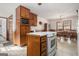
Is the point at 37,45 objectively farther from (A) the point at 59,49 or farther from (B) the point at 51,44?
(A) the point at 59,49

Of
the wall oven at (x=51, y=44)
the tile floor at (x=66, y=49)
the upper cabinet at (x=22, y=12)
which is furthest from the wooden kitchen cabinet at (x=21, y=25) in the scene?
the tile floor at (x=66, y=49)

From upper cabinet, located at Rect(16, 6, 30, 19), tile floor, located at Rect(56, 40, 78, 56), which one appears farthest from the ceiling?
tile floor, located at Rect(56, 40, 78, 56)

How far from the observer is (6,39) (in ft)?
4.70

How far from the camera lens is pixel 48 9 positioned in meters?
1.46

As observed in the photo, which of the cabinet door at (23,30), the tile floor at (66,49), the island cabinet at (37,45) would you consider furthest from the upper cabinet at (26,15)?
the tile floor at (66,49)

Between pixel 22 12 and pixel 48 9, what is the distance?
16.0 inches

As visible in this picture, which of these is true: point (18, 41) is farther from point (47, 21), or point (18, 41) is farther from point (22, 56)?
point (47, 21)

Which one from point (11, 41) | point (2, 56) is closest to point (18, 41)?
point (11, 41)

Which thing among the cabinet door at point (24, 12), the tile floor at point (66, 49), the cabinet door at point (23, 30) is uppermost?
the cabinet door at point (24, 12)

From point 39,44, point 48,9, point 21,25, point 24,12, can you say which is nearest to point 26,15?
point 24,12

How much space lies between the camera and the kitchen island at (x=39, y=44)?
142 cm

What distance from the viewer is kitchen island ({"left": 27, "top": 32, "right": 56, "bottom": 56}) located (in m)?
1.42

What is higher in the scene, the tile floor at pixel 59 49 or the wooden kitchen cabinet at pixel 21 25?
the wooden kitchen cabinet at pixel 21 25

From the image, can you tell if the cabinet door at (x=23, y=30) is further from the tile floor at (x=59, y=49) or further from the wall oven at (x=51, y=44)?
the wall oven at (x=51, y=44)
